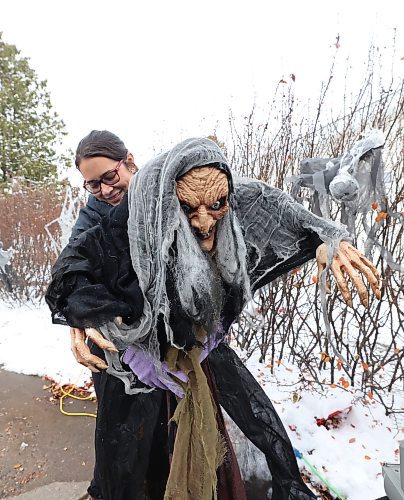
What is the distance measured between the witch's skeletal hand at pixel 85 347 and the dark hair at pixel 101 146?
2.44 ft

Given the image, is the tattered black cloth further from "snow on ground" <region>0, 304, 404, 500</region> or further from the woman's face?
the woman's face

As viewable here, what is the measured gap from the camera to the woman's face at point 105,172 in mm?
1489

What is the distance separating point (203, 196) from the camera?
3.39ft

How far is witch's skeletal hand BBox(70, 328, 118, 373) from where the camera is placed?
1.04 m

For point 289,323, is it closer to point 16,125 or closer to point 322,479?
point 322,479

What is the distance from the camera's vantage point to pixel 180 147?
1.05 metres

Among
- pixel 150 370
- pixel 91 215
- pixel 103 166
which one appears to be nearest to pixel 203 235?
pixel 150 370

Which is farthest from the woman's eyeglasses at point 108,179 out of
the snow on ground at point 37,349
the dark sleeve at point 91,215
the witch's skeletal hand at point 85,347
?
the snow on ground at point 37,349

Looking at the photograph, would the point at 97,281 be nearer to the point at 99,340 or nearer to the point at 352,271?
the point at 99,340

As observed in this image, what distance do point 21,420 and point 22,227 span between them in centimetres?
357

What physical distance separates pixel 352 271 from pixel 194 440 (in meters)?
0.79

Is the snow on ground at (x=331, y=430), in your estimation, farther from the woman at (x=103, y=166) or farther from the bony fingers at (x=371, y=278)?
the woman at (x=103, y=166)

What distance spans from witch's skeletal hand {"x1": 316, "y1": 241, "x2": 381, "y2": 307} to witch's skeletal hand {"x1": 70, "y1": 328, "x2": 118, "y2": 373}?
66 centimetres

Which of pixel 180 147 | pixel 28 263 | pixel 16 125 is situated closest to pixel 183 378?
pixel 180 147
